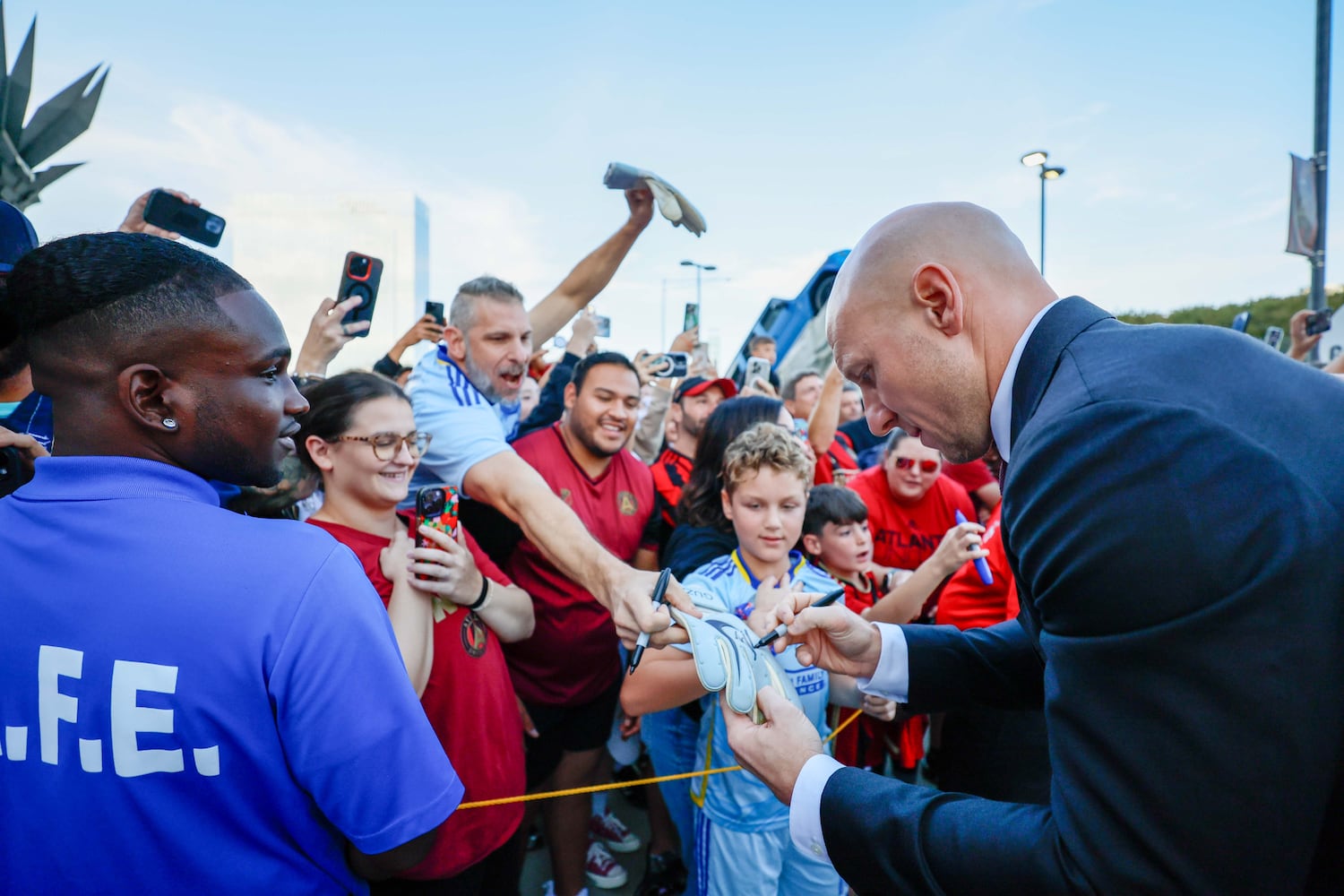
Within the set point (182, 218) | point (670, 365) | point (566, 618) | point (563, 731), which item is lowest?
point (563, 731)

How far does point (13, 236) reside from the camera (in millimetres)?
1605

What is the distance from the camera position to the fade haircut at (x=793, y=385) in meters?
5.61

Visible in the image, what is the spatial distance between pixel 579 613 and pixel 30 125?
3.04m

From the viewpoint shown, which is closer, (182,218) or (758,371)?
(182,218)

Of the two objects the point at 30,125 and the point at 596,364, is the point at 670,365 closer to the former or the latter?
the point at 596,364

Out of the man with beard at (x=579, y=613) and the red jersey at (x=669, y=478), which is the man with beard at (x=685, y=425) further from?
the man with beard at (x=579, y=613)

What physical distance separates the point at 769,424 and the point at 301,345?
6.91 feet

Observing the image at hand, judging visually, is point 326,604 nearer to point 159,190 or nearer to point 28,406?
point 28,406

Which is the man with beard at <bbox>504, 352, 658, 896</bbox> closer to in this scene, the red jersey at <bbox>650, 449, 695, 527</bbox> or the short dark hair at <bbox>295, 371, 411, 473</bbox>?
the red jersey at <bbox>650, 449, 695, 527</bbox>

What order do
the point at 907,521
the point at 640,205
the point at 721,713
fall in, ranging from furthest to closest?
the point at 907,521 < the point at 640,205 < the point at 721,713

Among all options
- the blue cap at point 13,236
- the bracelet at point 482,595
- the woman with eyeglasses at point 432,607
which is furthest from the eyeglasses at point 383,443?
the blue cap at point 13,236

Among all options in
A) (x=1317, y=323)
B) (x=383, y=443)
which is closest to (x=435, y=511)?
(x=383, y=443)

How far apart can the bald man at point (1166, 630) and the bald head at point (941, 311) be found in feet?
0.34

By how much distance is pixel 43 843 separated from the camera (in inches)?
40.8
